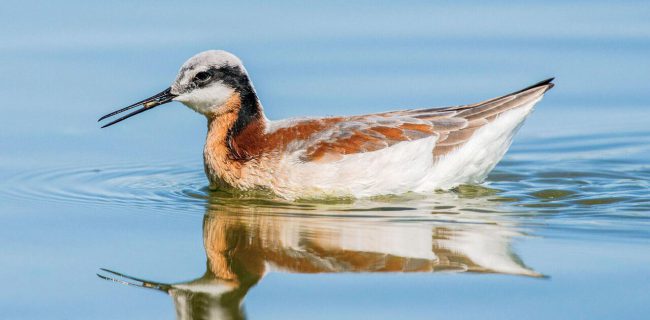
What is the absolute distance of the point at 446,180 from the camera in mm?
12109

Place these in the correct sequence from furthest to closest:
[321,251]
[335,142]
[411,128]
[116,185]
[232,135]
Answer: [116,185]
[232,135]
[411,128]
[335,142]
[321,251]

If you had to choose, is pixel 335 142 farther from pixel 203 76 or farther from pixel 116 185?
pixel 116 185

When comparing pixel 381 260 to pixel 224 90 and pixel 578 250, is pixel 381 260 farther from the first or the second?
pixel 224 90

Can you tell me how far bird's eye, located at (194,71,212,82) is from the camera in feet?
39.2

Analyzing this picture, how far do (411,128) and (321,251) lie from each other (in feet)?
8.40

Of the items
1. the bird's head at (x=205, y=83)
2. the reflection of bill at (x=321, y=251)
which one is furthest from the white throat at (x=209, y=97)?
the reflection of bill at (x=321, y=251)

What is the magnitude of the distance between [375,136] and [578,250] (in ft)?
9.29

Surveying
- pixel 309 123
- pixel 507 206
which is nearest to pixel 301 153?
pixel 309 123

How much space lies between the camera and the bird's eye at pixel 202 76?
11961 millimetres

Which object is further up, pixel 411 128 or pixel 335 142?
pixel 411 128

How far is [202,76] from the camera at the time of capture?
1198cm

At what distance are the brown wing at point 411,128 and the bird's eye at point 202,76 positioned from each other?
3.98 feet

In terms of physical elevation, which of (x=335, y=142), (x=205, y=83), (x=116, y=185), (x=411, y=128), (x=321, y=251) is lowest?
(x=321, y=251)

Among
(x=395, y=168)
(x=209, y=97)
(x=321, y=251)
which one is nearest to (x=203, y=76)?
(x=209, y=97)
